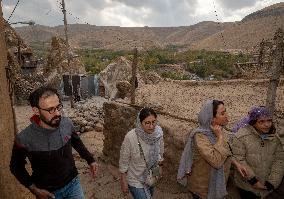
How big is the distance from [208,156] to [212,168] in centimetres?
28

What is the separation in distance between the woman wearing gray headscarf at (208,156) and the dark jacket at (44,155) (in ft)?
4.02

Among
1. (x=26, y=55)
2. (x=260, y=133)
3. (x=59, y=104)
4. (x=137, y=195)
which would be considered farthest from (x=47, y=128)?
(x=26, y=55)

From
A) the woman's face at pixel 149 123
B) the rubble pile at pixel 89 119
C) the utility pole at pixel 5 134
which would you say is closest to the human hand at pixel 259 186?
the woman's face at pixel 149 123

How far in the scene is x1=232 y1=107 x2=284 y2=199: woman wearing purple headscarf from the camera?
3471 mm

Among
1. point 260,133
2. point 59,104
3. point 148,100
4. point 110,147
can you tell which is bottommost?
point 110,147

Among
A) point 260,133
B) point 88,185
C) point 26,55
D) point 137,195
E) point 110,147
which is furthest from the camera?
point 26,55

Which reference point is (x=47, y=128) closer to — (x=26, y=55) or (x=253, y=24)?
(x=26, y=55)

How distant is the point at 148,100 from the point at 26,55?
20110 mm

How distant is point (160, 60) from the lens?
49531 millimetres

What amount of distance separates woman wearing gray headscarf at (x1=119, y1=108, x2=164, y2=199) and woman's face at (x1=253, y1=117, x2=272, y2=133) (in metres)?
1.05

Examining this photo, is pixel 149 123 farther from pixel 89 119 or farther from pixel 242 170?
pixel 89 119

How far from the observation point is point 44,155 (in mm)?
2900

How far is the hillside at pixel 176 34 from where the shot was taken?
8881cm

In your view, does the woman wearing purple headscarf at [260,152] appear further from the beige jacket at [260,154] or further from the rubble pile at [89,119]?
the rubble pile at [89,119]
